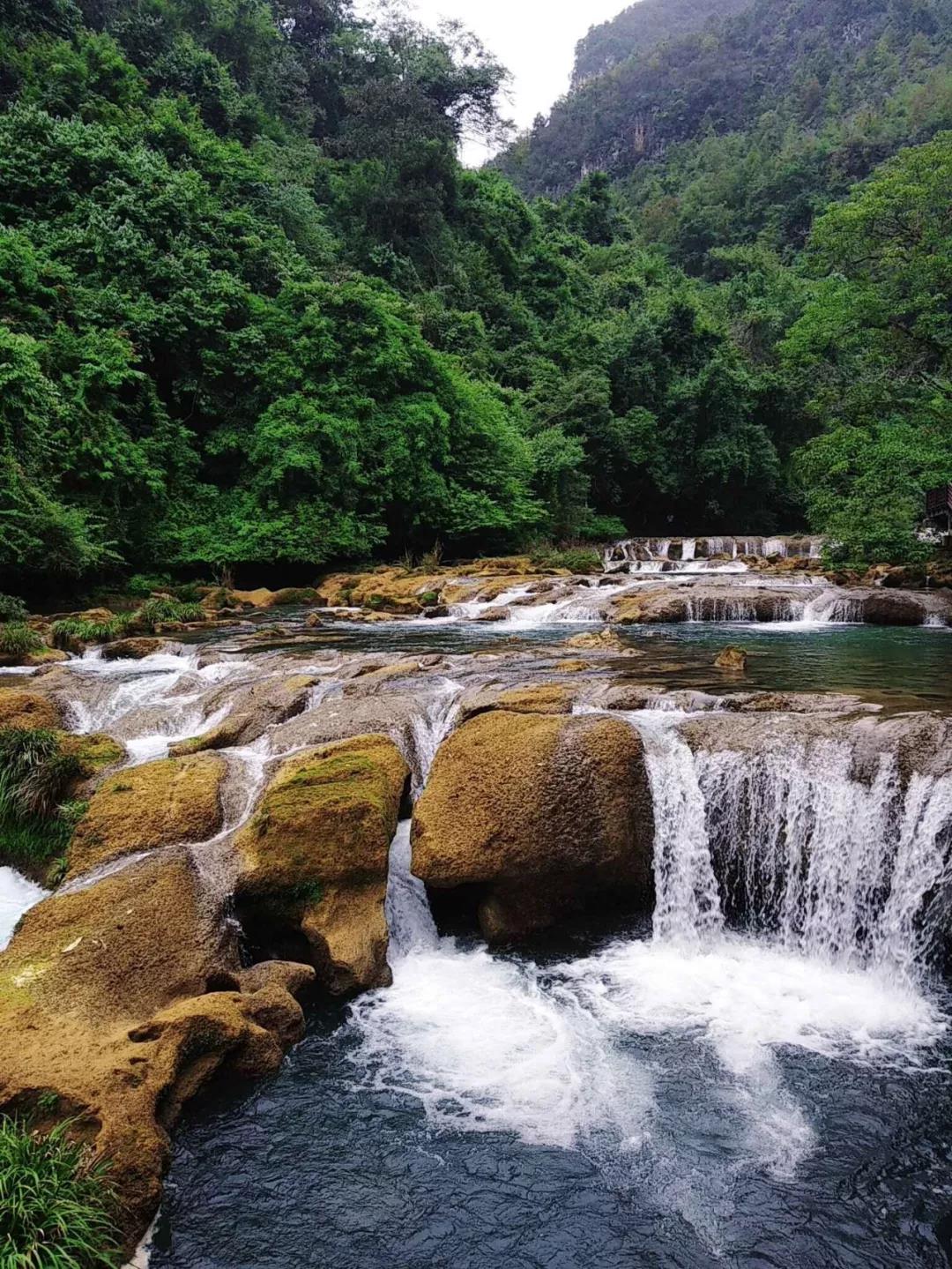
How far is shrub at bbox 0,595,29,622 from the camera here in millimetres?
15164

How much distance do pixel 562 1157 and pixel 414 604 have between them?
15.2 metres

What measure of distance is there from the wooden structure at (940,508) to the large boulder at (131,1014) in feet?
69.2

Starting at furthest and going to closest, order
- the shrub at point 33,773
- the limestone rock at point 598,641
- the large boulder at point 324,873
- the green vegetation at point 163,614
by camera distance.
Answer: the green vegetation at point 163,614 < the limestone rock at point 598,641 < the shrub at point 33,773 < the large boulder at point 324,873

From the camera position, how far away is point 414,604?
62.6ft

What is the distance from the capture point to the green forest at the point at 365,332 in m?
17.4

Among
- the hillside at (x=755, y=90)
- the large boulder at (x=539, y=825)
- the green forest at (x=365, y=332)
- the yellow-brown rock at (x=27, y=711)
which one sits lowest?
the large boulder at (x=539, y=825)

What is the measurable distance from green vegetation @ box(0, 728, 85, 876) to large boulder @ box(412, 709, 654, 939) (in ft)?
11.9

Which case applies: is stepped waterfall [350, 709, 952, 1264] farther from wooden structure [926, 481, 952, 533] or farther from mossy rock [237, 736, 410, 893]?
wooden structure [926, 481, 952, 533]

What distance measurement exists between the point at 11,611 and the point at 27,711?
684cm

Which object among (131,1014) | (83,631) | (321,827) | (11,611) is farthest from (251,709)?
(11,611)

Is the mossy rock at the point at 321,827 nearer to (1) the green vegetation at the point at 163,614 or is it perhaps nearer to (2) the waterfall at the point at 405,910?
(2) the waterfall at the point at 405,910

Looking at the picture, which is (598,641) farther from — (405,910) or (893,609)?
(405,910)

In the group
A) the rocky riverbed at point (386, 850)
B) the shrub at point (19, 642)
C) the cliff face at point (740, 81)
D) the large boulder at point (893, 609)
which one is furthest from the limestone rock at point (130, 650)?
the cliff face at point (740, 81)

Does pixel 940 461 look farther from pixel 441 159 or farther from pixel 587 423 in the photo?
pixel 441 159
